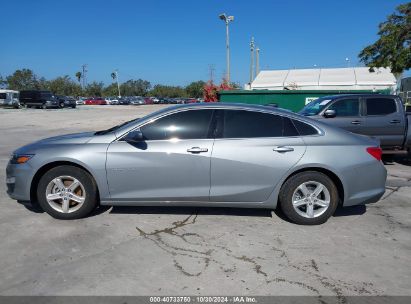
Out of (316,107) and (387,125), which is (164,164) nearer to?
(316,107)

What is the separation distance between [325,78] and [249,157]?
214 ft

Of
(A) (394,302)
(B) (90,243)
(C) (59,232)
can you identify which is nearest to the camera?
(A) (394,302)

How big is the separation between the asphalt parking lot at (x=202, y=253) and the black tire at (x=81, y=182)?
0.13 m

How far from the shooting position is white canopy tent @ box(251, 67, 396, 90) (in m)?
57.7

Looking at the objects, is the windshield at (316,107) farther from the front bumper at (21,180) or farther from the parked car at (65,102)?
the parked car at (65,102)

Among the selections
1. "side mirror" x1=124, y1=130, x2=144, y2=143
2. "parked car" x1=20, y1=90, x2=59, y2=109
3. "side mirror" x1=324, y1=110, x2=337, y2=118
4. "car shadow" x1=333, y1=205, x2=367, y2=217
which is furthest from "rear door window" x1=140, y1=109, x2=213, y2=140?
"parked car" x1=20, y1=90, x2=59, y2=109

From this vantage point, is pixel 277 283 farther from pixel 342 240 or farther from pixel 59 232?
pixel 59 232

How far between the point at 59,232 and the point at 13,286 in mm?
1200

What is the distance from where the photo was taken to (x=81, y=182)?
464 centimetres

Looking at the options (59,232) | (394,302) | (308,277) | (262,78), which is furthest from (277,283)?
(262,78)

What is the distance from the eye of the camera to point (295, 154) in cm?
455

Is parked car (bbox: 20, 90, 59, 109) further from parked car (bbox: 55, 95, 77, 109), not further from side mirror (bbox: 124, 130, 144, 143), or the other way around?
side mirror (bbox: 124, 130, 144, 143)

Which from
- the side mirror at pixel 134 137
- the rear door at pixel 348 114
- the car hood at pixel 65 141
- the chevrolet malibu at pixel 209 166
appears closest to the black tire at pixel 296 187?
the chevrolet malibu at pixel 209 166

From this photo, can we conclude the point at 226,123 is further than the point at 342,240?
Yes
